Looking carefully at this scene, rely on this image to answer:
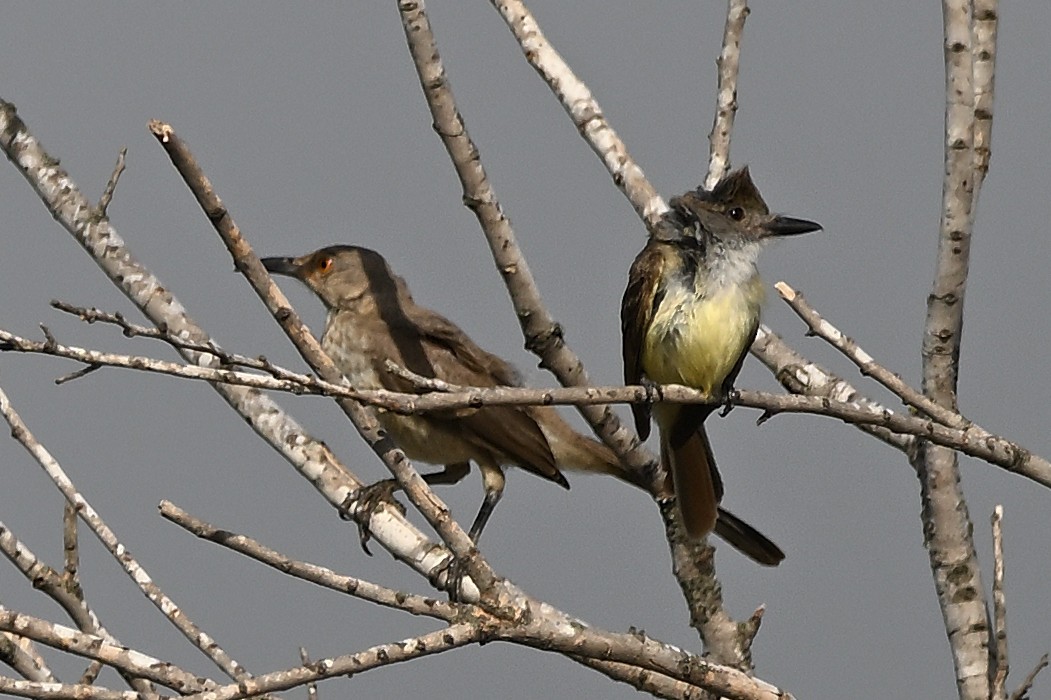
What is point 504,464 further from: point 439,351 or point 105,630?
point 105,630

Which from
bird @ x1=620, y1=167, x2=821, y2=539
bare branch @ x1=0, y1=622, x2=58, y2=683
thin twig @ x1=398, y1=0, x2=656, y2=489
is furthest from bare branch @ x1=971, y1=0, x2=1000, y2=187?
bare branch @ x1=0, y1=622, x2=58, y2=683


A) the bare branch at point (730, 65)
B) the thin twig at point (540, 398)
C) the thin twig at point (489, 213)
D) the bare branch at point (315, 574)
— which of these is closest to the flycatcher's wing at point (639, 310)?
the thin twig at point (489, 213)

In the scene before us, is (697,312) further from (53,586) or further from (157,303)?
(53,586)

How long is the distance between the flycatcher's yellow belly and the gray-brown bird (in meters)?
0.94

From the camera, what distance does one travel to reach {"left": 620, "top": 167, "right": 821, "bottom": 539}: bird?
4855mm

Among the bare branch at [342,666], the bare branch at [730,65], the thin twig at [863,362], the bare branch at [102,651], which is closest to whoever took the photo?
the bare branch at [342,666]

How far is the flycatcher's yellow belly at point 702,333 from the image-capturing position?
483 cm

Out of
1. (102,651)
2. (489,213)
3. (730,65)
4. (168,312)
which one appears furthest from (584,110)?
(102,651)

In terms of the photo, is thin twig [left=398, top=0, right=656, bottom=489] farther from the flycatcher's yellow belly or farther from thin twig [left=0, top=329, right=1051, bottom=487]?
thin twig [left=0, top=329, right=1051, bottom=487]

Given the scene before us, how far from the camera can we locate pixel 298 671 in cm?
293

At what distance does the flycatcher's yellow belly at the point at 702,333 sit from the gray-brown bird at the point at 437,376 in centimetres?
94

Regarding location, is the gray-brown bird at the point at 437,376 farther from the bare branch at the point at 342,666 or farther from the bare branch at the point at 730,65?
the bare branch at the point at 342,666

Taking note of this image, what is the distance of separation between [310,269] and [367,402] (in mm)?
3694

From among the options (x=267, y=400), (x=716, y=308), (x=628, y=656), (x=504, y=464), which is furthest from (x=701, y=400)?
(x=504, y=464)
